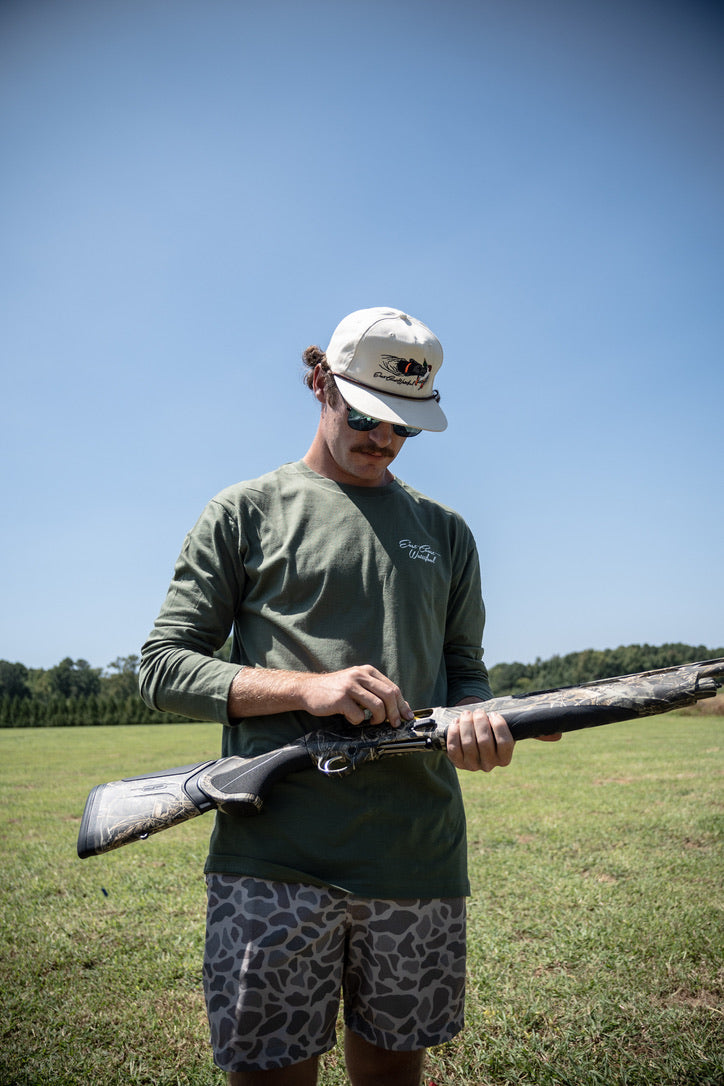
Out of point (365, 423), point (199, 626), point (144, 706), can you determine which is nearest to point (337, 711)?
point (199, 626)

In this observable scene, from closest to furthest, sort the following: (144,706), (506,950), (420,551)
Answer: (420,551)
(506,950)
(144,706)

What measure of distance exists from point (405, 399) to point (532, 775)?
1339 centimetres

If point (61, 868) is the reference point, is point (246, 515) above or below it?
above

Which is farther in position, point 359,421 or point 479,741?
point 359,421

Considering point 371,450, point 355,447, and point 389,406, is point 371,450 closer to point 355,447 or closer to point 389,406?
point 355,447

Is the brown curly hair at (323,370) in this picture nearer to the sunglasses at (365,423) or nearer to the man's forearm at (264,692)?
the sunglasses at (365,423)

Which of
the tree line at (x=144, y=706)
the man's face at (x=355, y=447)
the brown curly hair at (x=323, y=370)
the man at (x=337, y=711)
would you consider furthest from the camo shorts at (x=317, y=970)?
the tree line at (x=144, y=706)

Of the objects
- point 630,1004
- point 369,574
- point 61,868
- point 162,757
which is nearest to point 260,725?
point 369,574

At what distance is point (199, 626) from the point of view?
8.92 ft

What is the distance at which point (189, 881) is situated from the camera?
26.3 ft

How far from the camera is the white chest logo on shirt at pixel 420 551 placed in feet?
9.52

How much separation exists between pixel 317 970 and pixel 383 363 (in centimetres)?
216

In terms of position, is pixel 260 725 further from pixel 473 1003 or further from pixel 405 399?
pixel 473 1003

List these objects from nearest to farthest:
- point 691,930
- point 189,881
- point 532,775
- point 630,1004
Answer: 1. point 630,1004
2. point 691,930
3. point 189,881
4. point 532,775
